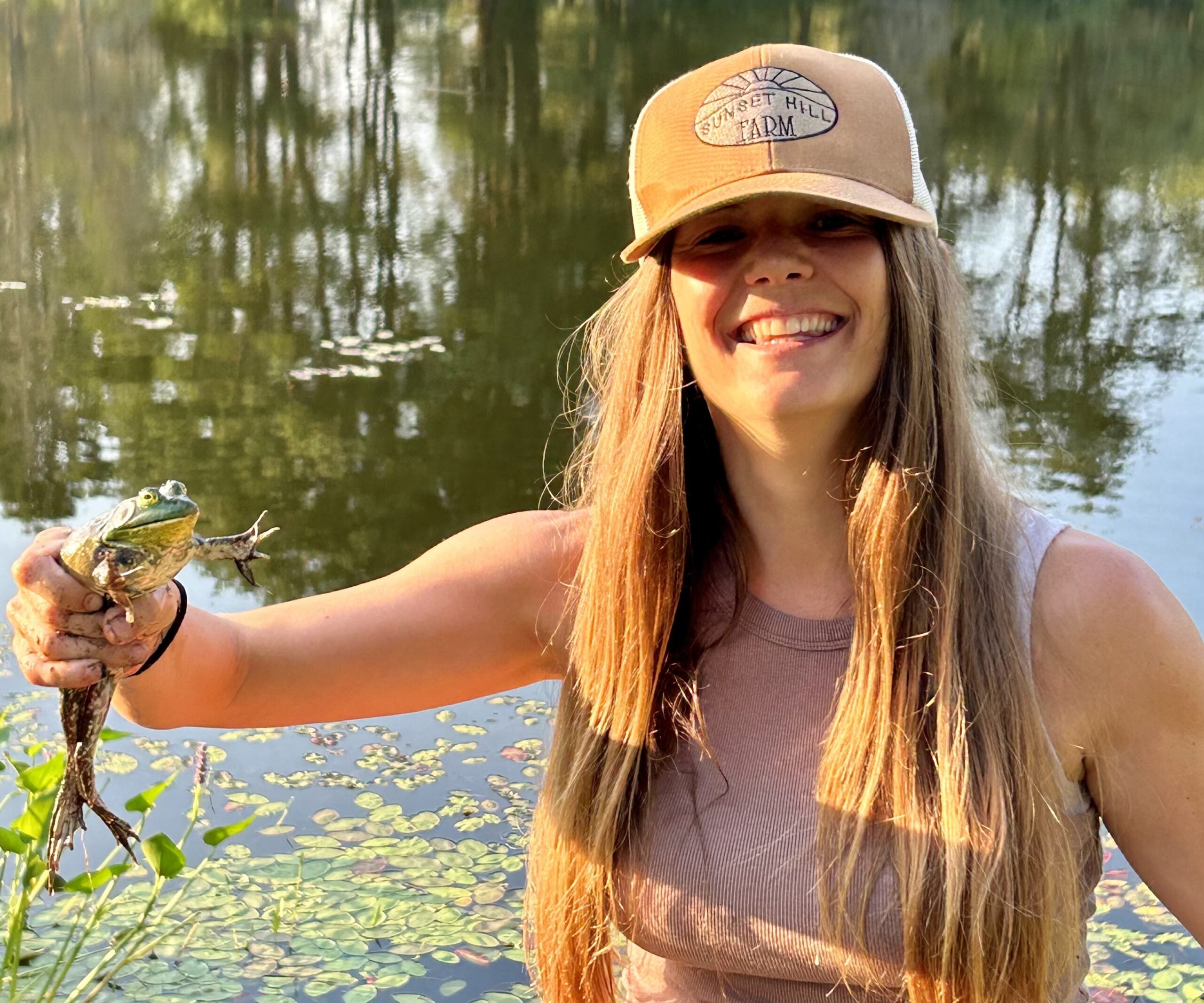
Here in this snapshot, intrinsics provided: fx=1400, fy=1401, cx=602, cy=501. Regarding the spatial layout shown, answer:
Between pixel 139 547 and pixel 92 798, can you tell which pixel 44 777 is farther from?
pixel 139 547

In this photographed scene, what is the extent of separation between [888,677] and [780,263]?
65 centimetres

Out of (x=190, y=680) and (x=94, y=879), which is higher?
(x=190, y=680)

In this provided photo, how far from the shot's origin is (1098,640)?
2100 mm

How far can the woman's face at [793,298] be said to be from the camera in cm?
212

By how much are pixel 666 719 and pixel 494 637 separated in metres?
0.38

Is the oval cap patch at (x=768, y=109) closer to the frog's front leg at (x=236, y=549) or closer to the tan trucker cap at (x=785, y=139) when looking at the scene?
the tan trucker cap at (x=785, y=139)

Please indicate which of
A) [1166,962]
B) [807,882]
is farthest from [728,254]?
[1166,962]

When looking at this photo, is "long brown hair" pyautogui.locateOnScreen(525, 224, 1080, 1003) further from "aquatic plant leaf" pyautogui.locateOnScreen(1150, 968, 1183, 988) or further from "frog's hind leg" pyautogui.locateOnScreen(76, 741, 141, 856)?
"aquatic plant leaf" pyautogui.locateOnScreen(1150, 968, 1183, 988)

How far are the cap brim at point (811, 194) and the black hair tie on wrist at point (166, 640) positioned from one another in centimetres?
91

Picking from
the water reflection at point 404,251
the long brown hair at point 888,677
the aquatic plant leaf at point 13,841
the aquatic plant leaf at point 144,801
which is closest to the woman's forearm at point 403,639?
the long brown hair at point 888,677

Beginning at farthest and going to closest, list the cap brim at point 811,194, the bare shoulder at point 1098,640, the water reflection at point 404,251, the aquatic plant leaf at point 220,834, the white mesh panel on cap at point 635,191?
the water reflection at point 404,251 → the aquatic plant leaf at point 220,834 → the white mesh panel on cap at point 635,191 → the bare shoulder at point 1098,640 → the cap brim at point 811,194

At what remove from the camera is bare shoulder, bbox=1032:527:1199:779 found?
209 centimetres

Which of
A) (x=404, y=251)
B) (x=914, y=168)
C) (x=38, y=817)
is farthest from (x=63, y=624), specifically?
(x=404, y=251)

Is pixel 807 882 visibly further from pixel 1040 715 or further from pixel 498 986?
pixel 498 986
